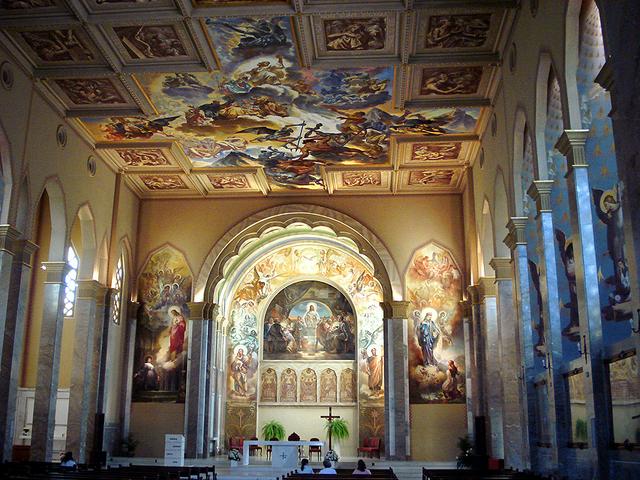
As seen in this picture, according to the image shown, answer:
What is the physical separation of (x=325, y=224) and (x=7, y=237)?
11.7m

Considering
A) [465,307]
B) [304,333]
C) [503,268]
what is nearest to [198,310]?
[465,307]

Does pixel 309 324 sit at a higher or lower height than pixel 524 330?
higher

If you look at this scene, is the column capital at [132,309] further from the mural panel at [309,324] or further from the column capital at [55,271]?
the mural panel at [309,324]

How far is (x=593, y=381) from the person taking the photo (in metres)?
9.03

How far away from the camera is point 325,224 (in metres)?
24.4

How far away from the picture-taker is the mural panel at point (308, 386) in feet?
100

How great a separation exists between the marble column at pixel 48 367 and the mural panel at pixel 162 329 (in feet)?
20.9

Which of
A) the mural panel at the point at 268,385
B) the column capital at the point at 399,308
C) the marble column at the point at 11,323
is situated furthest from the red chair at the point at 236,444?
→ the marble column at the point at 11,323

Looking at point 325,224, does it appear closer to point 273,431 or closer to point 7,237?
point 273,431

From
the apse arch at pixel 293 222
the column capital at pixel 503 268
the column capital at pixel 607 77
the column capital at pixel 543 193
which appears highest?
the apse arch at pixel 293 222

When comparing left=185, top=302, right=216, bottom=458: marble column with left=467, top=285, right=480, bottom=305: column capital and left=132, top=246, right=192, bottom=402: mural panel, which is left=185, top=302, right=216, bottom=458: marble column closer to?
left=132, top=246, right=192, bottom=402: mural panel

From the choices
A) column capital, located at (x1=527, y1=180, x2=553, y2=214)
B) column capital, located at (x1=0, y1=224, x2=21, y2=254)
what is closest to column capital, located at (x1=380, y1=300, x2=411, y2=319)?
column capital, located at (x1=527, y1=180, x2=553, y2=214)

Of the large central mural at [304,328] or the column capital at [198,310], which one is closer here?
the column capital at [198,310]

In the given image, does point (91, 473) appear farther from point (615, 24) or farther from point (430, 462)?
point (430, 462)
